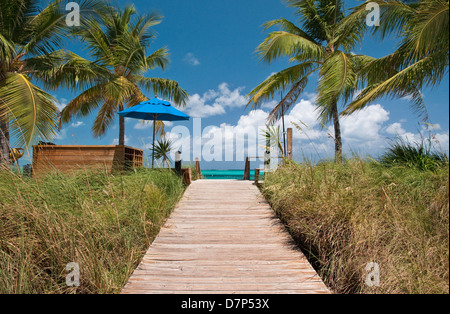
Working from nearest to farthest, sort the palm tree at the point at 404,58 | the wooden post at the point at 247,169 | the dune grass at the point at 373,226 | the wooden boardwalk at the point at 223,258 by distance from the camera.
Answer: the dune grass at the point at 373,226 → the wooden boardwalk at the point at 223,258 → the palm tree at the point at 404,58 → the wooden post at the point at 247,169

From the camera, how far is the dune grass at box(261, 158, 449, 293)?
2271mm

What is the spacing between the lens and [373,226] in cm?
308

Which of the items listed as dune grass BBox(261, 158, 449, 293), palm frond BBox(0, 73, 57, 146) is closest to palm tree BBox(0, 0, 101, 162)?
palm frond BBox(0, 73, 57, 146)

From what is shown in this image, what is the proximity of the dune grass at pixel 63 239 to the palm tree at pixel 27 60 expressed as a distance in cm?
380

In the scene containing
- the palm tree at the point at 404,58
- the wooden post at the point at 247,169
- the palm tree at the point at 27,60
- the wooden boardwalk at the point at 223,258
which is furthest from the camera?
the wooden post at the point at 247,169

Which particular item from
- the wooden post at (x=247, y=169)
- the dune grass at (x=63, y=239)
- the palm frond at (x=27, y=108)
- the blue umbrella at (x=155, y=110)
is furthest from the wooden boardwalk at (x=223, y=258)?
the wooden post at (x=247, y=169)

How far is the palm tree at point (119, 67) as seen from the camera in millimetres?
11648

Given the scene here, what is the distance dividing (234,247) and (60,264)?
7.29 ft

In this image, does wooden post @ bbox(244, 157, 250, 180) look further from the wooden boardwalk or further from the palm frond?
the palm frond

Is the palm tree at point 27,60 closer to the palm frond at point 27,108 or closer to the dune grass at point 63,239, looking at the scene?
the palm frond at point 27,108

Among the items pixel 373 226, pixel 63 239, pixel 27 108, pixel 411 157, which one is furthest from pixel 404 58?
pixel 27 108

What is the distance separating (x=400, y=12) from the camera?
7.71 m

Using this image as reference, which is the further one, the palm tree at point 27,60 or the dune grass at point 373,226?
the palm tree at point 27,60

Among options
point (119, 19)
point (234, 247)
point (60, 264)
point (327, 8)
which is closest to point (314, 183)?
point (234, 247)
